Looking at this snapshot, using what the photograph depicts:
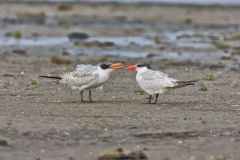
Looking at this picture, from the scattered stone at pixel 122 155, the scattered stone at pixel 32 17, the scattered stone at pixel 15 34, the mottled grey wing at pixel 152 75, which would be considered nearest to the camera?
the scattered stone at pixel 122 155

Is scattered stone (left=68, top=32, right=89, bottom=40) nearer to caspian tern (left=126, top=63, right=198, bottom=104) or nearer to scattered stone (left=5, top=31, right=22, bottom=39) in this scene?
scattered stone (left=5, top=31, right=22, bottom=39)

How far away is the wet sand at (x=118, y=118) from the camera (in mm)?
10633

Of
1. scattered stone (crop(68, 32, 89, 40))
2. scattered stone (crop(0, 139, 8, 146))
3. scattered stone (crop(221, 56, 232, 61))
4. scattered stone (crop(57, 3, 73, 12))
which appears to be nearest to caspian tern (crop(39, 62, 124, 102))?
scattered stone (crop(0, 139, 8, 146))

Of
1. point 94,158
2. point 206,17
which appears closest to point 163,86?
point 94,158

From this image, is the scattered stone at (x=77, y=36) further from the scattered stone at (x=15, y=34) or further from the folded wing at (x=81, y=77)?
the folded wing at (x=81, y=77)

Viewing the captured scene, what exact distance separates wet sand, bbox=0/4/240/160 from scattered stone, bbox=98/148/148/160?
32cm

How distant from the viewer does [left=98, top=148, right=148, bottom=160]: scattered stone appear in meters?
9.80

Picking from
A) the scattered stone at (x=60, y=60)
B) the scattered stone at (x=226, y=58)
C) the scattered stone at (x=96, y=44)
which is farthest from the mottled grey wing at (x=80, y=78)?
the scattered stone at (x=96, y=44)

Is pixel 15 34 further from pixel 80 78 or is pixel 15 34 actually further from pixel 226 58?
pixel 80 78

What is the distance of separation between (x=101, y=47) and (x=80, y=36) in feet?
12.8

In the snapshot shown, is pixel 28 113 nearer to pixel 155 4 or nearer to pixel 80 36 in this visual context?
pixel 80 36

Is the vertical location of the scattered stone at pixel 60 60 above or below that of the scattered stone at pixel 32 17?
above

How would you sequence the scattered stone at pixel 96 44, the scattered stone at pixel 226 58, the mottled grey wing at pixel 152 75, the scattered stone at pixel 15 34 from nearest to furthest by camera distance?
1. the mottled grey wing at pixel 152 75
2. the scattered stone at pixel 226 58
3. the scattered stone at pixel 96 44
4. the scattered stone at pixel 15 34

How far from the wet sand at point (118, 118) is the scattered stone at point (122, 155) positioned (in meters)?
0.32
